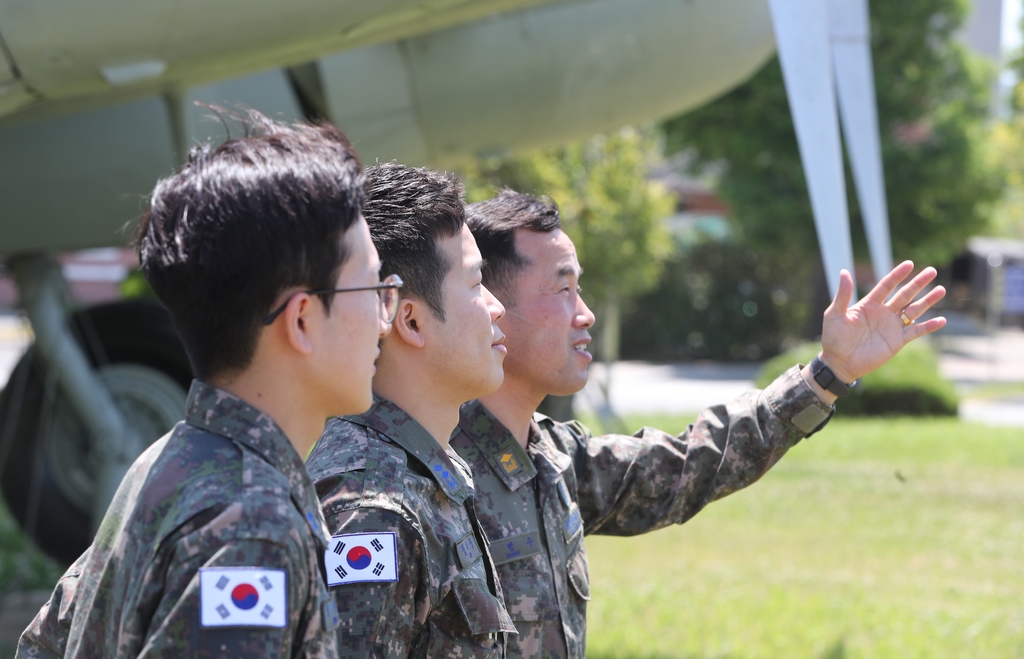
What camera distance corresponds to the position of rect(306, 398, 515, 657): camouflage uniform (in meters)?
1.48

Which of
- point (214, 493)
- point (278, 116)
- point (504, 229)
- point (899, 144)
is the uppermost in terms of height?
point (899, 144)

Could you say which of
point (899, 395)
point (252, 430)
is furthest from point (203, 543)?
point (899, 395)

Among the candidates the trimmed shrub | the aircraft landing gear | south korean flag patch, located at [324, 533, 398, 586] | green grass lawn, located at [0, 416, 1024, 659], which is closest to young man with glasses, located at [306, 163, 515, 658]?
south korean flag patch, located at [324, 533, 398, 586]

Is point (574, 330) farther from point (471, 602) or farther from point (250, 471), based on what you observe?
point (250, 471)

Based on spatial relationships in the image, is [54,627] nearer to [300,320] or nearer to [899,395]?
[300,320]

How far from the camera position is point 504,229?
2.20 metres

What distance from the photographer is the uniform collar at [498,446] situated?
198 cm

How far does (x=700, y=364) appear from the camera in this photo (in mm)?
23328

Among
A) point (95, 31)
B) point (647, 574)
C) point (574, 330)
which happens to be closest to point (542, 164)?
point (647, 574)

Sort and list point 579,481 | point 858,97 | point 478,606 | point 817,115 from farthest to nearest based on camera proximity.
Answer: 1. point 858,97
2. point 817,115
3. point 579,481
4. point 478,606

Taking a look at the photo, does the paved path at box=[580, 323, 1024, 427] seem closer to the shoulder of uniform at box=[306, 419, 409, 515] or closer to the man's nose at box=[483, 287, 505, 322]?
the man's nose at box=[483, 287, 505, 322]

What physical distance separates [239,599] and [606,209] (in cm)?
1058

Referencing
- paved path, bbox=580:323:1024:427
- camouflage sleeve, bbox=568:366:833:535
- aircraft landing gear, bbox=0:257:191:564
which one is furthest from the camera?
paved path, bbox=580:323:1024:427

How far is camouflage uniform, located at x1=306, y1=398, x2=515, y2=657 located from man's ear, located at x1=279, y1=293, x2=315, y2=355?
0.40 metres
